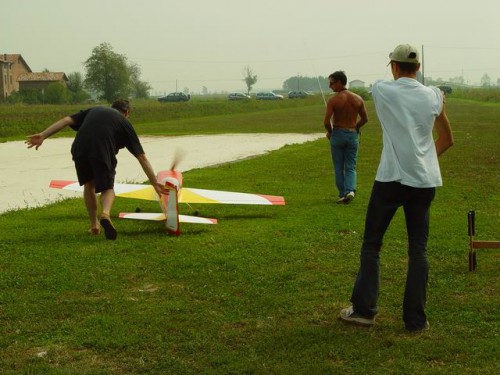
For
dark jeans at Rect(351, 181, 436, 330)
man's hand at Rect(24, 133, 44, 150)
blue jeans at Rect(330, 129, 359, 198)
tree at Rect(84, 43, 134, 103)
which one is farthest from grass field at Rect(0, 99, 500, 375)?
tree at Rect(84, 43, 134, 103)

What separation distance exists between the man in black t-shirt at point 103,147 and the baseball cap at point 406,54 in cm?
373

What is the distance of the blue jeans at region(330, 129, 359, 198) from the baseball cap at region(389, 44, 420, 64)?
584cm

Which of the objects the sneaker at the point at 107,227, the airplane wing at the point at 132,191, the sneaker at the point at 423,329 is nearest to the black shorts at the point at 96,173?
the sneaker at the point at 107,227

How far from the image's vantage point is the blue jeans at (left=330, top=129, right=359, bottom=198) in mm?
10922

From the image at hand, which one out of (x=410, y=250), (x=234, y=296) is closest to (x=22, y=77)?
(x=234, y=296)

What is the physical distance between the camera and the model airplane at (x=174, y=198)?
8.44 m

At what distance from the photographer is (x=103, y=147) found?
8.15 meters

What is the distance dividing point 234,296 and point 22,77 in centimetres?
13766

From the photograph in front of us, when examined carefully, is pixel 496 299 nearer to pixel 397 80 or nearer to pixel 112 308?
pixel 397 80

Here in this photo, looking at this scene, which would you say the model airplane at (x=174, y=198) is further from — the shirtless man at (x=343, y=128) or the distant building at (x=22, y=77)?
the distant building at (x=22, y=77)

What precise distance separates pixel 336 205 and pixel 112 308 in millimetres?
5750

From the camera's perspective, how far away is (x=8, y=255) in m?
7.60

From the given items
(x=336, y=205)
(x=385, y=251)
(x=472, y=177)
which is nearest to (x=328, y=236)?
(x=385, y=251)

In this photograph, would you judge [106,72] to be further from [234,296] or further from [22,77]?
[234,296]
